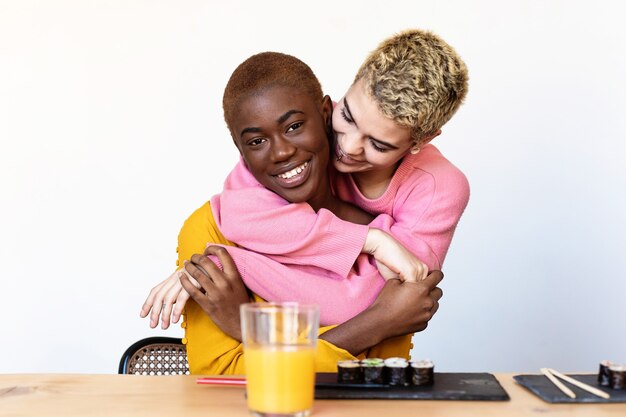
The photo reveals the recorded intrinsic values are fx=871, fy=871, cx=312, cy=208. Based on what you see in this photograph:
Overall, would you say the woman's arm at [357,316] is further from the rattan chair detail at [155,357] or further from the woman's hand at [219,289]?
the rattan chair detail at [155,357]

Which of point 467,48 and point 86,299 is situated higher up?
point 467,48

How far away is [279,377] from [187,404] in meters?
0.16

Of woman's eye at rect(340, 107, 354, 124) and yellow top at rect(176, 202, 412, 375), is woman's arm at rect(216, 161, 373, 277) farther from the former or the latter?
woman's eye at rect(340, 107, 354, 124)

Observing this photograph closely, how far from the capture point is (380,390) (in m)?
1.10

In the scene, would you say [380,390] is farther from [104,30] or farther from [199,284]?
[104,30]

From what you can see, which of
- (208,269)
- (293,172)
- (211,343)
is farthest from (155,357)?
(293,172)

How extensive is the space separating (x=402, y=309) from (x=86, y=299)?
167 cm

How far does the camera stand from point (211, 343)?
5.28 ft

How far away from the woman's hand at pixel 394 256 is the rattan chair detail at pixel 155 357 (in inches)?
22.3

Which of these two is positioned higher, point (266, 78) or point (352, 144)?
point (266, 78)

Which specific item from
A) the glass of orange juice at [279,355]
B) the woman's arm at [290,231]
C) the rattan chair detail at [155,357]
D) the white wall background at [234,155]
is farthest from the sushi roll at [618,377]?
the white wall background at [234,155]

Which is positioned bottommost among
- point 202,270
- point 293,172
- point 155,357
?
point 155,357

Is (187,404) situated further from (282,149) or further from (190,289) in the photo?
(282,149)

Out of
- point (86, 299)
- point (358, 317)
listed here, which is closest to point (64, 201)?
point (86, 299)
